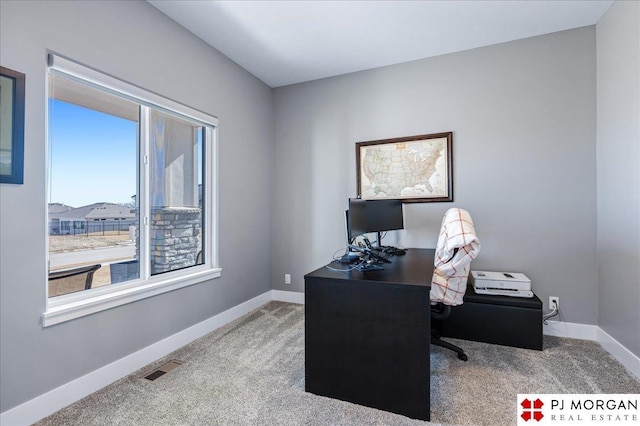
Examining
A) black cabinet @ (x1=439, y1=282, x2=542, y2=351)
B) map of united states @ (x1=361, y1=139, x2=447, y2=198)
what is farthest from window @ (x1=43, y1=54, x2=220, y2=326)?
black cabinet @ (x1=439, y1=282, x2=542, y2=351)

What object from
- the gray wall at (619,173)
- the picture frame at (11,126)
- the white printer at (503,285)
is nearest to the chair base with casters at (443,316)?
the white printer at (503,285)

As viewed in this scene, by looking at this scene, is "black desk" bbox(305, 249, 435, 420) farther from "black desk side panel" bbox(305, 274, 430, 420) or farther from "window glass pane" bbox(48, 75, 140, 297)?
"window glass pane" bbox(48, 75, 140, 297)

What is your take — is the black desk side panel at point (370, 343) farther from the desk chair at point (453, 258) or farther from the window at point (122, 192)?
the window at point (122, 192)

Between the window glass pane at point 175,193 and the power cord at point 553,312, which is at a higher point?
the window glass pane at point 175,193

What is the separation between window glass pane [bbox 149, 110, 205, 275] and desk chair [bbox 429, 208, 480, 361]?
83.0 inches

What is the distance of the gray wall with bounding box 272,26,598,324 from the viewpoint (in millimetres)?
2590

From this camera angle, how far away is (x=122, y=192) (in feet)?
7.14

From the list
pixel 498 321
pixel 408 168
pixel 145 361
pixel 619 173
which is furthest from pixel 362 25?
pixel 145 361

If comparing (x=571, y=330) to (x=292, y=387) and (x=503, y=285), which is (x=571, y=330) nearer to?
(x=503, y=285)

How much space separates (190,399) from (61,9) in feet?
7.96

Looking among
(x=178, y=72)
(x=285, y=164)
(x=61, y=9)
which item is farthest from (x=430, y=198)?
(x=61, y=9)

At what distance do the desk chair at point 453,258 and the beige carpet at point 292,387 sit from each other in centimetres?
52

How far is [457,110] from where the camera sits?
2963 millimetres

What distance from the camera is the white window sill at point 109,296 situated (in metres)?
1.70
